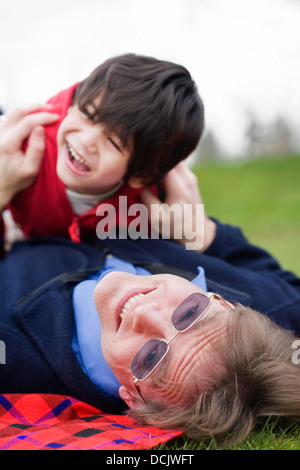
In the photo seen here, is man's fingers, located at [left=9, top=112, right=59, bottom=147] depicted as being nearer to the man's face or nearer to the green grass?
the man's face

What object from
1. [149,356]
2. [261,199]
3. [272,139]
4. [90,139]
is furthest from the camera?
[272,139]

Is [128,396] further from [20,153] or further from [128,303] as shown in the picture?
[20,153]

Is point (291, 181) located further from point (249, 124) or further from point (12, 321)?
point (12, 321)

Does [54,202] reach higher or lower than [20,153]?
lower

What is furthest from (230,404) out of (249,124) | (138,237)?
(249,124)

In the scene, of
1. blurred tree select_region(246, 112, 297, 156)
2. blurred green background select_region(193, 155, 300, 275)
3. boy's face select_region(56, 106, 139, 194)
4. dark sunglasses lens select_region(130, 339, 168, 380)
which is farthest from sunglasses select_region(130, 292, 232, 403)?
blurred tree select_region(246, 112, 297, 156)

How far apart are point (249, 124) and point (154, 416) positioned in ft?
28.9

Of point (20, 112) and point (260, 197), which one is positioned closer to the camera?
point (20, 112)

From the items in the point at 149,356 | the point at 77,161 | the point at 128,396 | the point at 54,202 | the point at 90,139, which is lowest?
the point at 128,396

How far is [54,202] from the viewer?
107 inches

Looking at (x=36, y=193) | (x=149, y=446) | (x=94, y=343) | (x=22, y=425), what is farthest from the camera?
(x=36, y=193)

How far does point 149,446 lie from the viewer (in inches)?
62.4

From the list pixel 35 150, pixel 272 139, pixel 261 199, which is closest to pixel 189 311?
pixel 35 150

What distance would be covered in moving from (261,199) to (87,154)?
24.5ft
